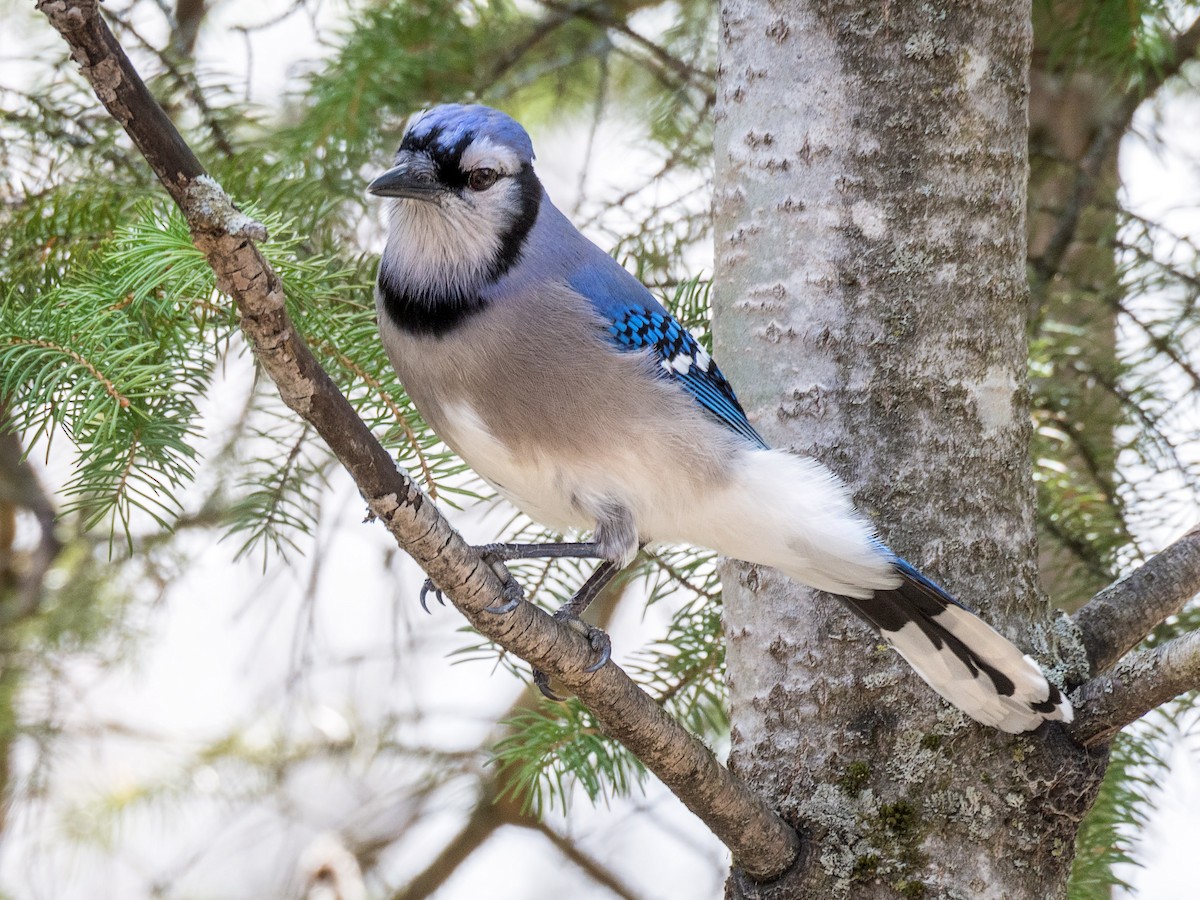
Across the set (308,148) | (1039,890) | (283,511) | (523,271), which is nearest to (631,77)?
(308,148)

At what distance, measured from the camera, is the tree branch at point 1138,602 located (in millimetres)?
1325

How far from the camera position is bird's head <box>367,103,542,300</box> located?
1.38 m

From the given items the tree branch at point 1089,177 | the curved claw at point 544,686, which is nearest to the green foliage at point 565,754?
the curved claw at point 544,686

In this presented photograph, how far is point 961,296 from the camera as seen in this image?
4.60 feet

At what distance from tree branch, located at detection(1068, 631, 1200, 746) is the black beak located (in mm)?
873

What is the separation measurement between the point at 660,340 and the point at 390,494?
0.59 m

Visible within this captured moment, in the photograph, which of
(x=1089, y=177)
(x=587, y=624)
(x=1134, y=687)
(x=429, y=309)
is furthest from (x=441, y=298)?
(x=1089, y=177)

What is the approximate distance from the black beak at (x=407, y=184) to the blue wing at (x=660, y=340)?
0.19 meters

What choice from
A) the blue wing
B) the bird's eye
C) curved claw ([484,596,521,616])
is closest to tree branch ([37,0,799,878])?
curved claw ([484,596,521,616])

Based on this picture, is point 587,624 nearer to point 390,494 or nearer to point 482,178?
point 390,494

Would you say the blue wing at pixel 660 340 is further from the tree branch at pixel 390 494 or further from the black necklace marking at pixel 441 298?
the tree branch at pixel 390 494

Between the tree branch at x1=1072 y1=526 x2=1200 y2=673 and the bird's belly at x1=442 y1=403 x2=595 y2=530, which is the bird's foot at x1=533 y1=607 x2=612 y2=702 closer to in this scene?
the bird's belly at x1=442 y1=403 x2=595 y2=530

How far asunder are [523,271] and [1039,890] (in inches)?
33.5

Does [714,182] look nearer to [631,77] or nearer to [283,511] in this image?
[283,511]
